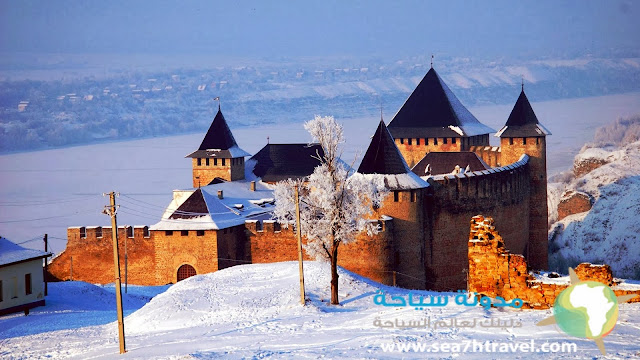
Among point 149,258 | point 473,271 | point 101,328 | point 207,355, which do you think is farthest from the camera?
point 149,258

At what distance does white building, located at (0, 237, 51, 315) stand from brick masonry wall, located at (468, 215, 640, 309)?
15867mm

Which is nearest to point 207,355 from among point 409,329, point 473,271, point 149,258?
point 409,329

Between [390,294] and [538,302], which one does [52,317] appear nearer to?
[390,294]

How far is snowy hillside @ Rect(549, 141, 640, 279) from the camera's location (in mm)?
53406

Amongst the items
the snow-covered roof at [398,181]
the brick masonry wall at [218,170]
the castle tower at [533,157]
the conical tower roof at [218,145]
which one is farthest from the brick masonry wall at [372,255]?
the conical tower roof at [218,145]

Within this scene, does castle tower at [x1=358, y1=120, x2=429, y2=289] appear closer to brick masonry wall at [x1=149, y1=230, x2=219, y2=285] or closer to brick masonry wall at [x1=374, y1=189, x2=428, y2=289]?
brick masonry wall at [x1=374, y1=189, x2=428, y2=289]

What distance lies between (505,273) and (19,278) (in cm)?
1715

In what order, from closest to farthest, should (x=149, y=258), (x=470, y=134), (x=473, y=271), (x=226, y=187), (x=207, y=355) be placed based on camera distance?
(x=207, y=355) < (x=473, y=271) < (x=149, y=258) < (x=226, y=187) < (x=470, y=134)

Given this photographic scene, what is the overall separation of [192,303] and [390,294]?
17.0 ft

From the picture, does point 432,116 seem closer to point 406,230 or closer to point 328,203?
point 406,230

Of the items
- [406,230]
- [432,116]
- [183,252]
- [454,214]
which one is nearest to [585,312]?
[406,230]

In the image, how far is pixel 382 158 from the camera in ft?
111

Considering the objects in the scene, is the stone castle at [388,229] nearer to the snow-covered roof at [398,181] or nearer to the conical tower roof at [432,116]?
the snow-covered roof at [398,181]

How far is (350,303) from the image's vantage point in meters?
27.2
